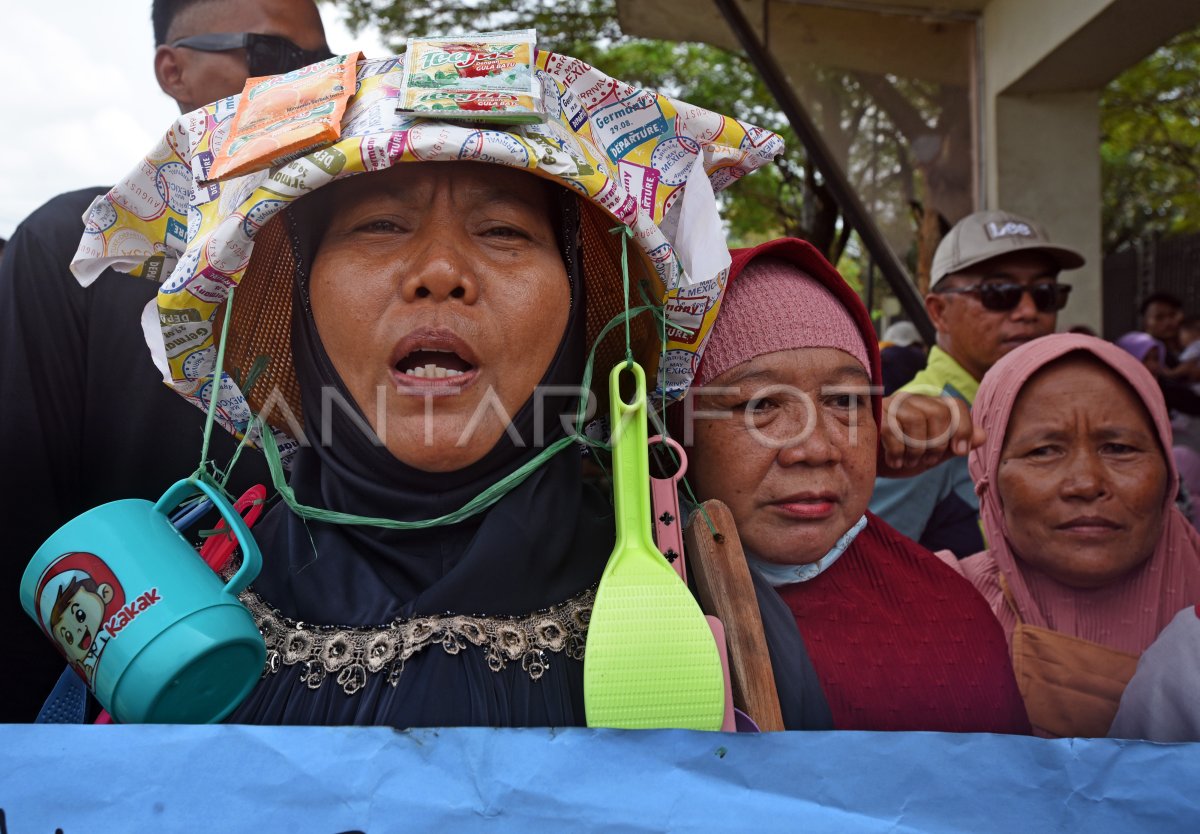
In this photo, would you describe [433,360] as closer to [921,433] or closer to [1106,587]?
[921,433]

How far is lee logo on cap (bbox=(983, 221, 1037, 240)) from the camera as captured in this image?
12.5ft

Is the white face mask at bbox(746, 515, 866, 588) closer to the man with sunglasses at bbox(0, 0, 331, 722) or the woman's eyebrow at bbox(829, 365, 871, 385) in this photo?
the woman's eyebrow at bbox(829, 365, 871, 385)

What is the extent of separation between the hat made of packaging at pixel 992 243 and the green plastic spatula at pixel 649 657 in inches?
117

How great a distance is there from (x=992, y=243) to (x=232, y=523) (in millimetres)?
3320

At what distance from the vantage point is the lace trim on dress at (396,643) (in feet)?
4.50

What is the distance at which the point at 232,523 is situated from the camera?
1.28 meters

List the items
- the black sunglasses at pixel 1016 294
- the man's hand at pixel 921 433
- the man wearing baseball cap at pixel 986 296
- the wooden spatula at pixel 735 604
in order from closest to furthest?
the wooden spatula at pixel 735 604, the man's hand at pixel 921 433, the man wearing baseball cap at pixel 986 296, the black sunglasses at pixel 1016 294

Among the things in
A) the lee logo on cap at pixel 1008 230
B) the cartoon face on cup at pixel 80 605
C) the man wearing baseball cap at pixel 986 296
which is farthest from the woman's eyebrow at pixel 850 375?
the lee logo on cap at pixel 1008 230

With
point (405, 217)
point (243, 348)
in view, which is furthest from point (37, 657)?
point (405, 217)

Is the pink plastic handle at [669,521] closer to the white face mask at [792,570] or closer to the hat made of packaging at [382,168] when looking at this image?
the hat made of packaging at [382,168]

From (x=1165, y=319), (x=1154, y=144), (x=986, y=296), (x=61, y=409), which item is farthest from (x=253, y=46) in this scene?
(x=1154, y=144)

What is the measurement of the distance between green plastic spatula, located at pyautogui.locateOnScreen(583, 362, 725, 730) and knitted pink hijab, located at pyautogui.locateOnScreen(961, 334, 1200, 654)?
118cm

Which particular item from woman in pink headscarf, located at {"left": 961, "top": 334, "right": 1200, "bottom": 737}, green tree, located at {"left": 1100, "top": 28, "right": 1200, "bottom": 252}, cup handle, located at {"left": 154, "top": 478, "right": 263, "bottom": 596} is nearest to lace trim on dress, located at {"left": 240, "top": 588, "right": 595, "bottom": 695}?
cup handle, located at {"left": 154, "top": 478, "right": 263, "bottom": 596}

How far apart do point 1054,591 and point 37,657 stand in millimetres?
2115
